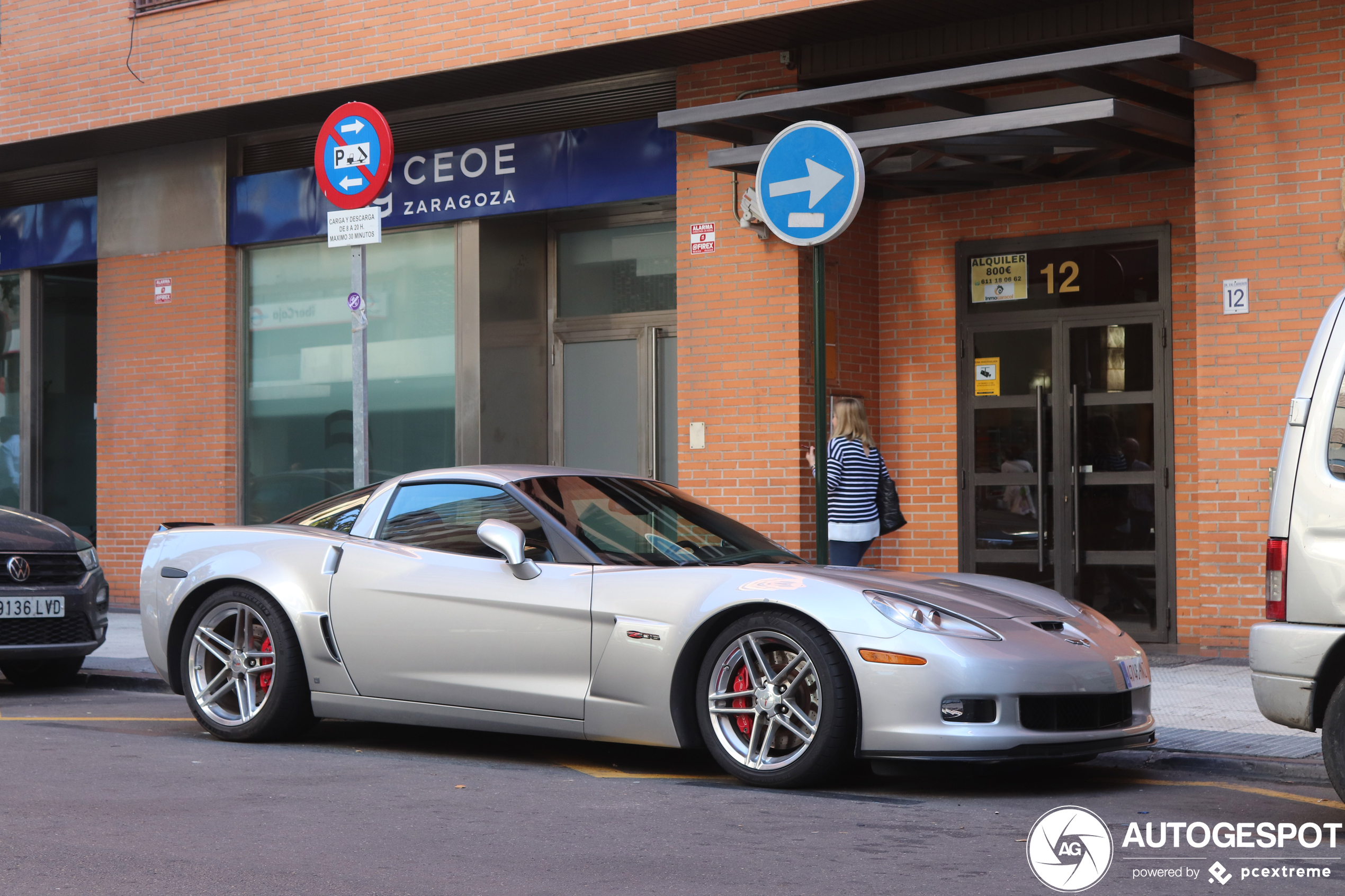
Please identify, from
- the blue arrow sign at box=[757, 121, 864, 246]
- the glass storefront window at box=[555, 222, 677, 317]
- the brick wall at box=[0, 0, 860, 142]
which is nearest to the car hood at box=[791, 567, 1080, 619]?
the blue arrow sign at box=[757, 121, 864, 246]

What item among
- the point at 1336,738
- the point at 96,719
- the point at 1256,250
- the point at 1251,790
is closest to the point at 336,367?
the point at 96,719

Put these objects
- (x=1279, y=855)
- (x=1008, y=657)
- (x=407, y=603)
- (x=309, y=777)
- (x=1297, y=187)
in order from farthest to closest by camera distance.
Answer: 1. (x=1297, y=187)
2. (x=407, y=603)
3. (x=309, y=777)
4. (x=1008, y=657)
5. (x=1279, y=855)

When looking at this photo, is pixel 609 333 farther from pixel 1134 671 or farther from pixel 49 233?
pixel 1134 671

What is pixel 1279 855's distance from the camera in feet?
15.6

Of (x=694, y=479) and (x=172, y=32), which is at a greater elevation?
(x=172, y=32)

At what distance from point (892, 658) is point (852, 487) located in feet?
13.9

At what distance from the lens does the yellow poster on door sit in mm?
11680

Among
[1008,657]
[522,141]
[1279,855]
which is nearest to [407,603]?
[1008,657]

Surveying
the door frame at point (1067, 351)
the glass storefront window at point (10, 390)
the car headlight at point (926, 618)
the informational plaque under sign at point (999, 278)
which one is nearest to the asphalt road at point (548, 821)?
the car headlight at point (926, 618)

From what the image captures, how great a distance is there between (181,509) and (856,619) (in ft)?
34.3

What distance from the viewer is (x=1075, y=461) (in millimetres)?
11281

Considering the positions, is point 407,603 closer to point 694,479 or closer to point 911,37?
point 694,479

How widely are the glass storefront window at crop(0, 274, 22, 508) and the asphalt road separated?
1026cm

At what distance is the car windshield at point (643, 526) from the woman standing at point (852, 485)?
2.59m
